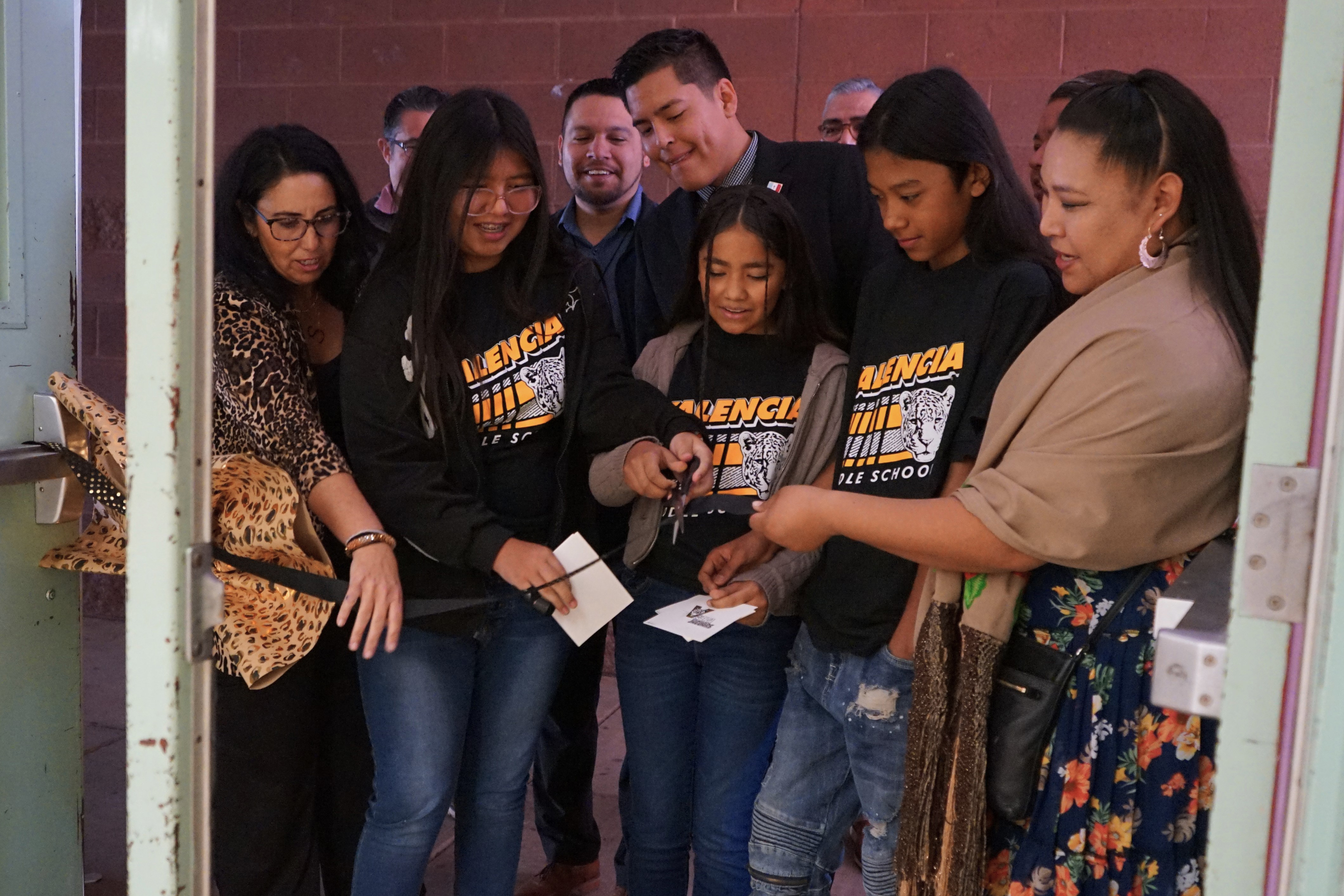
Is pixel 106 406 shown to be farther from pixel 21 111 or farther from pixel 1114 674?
pixel 1114 674

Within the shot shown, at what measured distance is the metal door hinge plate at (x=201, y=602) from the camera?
104 cm

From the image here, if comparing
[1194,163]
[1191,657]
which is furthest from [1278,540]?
[1194,163]

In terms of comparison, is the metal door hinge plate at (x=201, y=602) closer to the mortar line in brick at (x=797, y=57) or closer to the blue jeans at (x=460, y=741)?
the blue jeans at (x=460, y=741)

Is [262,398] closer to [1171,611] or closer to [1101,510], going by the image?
[1101,510]

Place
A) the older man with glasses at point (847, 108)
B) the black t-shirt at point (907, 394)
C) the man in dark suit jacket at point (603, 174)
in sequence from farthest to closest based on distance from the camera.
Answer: the older man with glasses at point (847, 108), the man in dark suit jacket at point (603, 174), the black t-shirt at point (907, 394)

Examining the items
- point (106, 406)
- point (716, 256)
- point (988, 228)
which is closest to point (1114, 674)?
point (988, 228)

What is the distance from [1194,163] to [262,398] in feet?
4.59

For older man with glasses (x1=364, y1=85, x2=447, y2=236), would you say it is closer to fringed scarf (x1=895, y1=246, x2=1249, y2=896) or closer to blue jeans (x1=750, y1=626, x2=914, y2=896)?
blue jeans (x1=750, y1=626, x2=914, y2=896)

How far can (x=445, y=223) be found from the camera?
1887mm

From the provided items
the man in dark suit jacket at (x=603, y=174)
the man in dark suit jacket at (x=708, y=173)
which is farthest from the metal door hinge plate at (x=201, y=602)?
the man in dark suit jacket at (x=603, y=174)

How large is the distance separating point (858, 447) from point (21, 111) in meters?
1.44

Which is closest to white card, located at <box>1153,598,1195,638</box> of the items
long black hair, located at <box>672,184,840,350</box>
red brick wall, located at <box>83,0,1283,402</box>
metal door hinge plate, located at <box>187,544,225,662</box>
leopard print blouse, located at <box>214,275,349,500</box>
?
metal door hinge plate, located at <box>187,544,225,662</box>

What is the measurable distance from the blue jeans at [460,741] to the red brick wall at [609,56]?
2352 mm

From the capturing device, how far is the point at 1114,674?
54.8 inches
